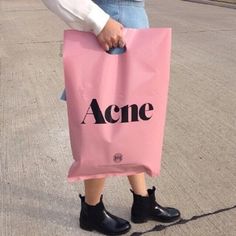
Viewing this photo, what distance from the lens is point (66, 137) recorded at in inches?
152

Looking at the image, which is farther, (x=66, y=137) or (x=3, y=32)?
(x=3, y=32)

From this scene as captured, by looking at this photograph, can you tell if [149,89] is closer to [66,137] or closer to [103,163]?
[103,163]

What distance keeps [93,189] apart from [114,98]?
0.58m

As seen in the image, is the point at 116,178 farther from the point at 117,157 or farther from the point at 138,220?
the point at 117,157

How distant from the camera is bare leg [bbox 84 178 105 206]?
2408mm

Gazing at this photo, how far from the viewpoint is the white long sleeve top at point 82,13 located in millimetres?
1967

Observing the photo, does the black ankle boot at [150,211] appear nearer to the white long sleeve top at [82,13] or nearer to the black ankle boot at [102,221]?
the black ankle boot at [102,221]

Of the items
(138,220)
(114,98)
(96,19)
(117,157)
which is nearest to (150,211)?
(138,220)

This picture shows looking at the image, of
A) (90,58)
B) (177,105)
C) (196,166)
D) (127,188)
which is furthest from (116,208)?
(177,105)

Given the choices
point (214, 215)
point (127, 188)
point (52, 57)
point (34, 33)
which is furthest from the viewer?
point (34, 33)

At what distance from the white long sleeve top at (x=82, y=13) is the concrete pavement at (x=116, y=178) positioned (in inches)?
45.0

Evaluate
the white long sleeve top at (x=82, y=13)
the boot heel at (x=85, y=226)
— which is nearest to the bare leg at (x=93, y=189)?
the boot heel at (x=85, y=226)

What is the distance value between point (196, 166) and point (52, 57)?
402 centimetres

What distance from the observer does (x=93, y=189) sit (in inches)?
95.7
